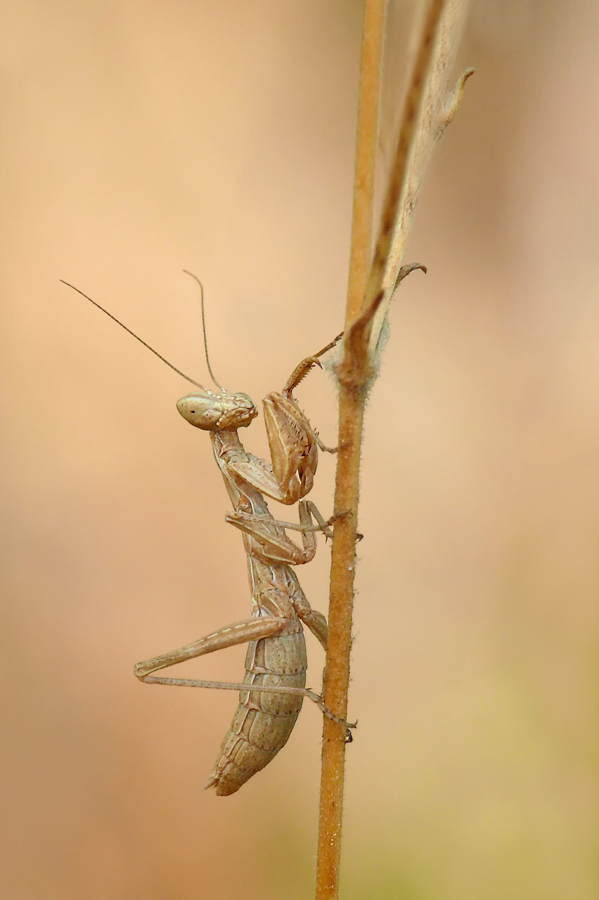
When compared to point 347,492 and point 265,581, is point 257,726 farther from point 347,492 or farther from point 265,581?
point 347,492

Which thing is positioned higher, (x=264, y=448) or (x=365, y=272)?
(x=264, y=448)

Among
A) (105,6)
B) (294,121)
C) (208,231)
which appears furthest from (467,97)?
(105,6)

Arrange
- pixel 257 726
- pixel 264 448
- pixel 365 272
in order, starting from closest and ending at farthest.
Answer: pixel 365 272 → pixel 257 726 → pixel 264 448

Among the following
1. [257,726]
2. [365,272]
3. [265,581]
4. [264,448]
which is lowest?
[257,726]

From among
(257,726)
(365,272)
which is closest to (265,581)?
(257,726)

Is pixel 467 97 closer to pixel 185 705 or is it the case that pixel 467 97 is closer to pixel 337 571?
pixel 337 571

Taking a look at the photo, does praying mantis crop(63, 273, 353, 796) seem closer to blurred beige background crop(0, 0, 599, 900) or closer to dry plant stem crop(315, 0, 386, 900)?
dry plant stem crop(315, 0, 386, 900)

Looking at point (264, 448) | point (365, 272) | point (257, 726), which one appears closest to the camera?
point (365, 272)

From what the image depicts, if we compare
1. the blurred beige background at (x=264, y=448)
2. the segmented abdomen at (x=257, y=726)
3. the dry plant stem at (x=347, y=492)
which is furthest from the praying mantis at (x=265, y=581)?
the blurred beige background at (x=264, y=448)
